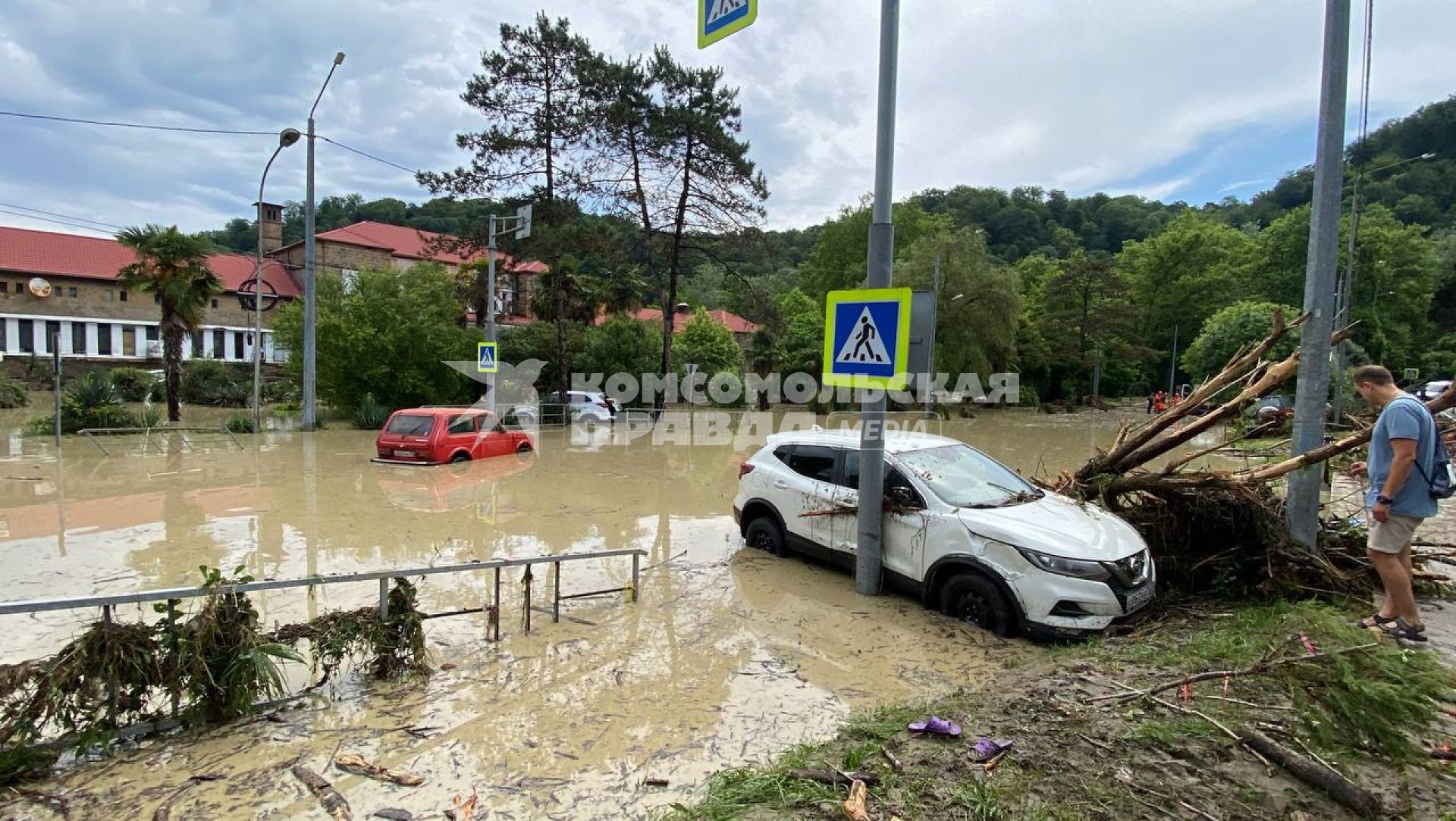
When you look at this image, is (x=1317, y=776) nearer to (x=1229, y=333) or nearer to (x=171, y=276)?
(x=171, y=276)

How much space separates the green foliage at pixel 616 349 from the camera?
106 feet

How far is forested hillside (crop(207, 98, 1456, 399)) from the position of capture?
31203mm

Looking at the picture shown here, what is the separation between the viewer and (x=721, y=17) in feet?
16.7

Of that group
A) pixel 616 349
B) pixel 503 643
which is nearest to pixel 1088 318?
pixel 616 349

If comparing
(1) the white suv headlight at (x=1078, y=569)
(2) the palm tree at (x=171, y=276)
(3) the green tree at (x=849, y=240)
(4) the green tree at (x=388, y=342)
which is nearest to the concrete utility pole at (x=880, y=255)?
(1) the white suv headlight at (x=1078, y=569)

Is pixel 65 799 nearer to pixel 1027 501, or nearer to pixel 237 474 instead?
pixel 1027 501

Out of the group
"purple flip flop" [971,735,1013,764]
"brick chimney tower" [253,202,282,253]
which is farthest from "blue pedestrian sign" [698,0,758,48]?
"brick chimney tower" [253,202,282,253]

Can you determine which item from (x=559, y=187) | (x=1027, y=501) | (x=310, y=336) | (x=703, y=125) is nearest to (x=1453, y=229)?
(x=703, y=125)

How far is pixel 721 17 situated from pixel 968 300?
117ft

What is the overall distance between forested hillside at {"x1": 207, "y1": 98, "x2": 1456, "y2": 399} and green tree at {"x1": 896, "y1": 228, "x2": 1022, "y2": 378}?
0.09 metres

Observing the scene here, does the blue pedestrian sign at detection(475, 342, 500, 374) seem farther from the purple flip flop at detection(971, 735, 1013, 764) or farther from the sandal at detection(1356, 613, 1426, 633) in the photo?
the sandal at detection(1356, 613, 1426, 633)

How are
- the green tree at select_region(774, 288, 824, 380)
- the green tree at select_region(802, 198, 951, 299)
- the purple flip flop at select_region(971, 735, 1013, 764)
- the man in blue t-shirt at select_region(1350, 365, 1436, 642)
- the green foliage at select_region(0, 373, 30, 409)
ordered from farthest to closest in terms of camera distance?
the green tree at select_region(802, 198, 951, 299)
the green tree at select_region(774, 288, 824, 380)
the green foliage at select_region(0, 373, 30, 409)
the man in blue t-shirt at select_region(1350, 365, 1436, 642)
the purple flip flop at select_region(971, 735, 1013, 764)

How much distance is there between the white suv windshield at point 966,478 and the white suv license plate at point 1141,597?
114cm

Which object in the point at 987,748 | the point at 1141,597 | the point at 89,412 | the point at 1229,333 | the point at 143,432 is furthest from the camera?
→ the point at 1229,333
